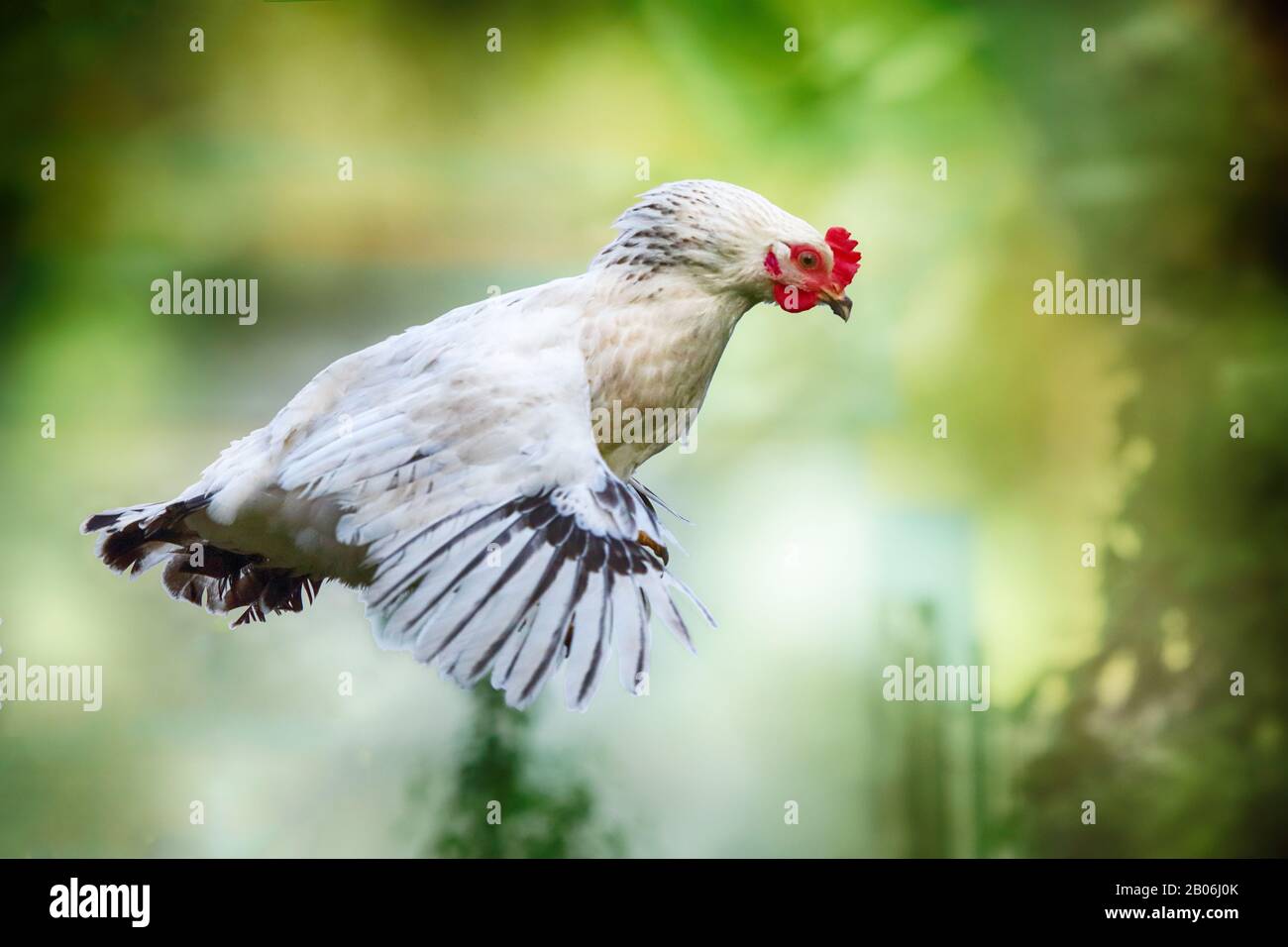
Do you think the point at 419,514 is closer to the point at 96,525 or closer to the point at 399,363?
the point at 399,363

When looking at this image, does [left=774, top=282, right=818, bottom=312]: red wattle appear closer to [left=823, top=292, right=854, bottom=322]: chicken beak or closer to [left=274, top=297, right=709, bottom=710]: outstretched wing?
[left=823, top=292, right=854, bottom=322]: chicken beak

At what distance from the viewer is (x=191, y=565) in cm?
326

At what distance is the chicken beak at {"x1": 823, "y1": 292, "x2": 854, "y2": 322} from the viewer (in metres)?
3.06

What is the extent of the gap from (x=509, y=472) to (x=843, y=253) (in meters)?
1.04

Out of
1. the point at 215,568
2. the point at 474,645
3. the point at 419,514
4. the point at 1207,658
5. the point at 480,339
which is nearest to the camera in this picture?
the point at 474,645

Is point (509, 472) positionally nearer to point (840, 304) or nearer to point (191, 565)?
point (840, 304)

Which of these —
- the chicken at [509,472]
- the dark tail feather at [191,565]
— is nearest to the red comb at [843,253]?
the chicken at [509,472]

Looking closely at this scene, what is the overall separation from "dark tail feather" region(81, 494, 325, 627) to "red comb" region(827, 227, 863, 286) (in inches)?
58.1

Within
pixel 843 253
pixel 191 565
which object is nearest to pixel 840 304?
pixel 843 253

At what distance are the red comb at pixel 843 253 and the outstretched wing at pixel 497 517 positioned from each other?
0.67m

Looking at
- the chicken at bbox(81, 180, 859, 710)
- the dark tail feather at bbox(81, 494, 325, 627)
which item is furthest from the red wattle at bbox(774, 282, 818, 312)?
the dark tail feather at bbox(81, 494, 325, 627)

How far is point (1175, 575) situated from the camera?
14.4 ft

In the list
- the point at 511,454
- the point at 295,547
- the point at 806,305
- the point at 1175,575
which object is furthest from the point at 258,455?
the point at 1175,575
